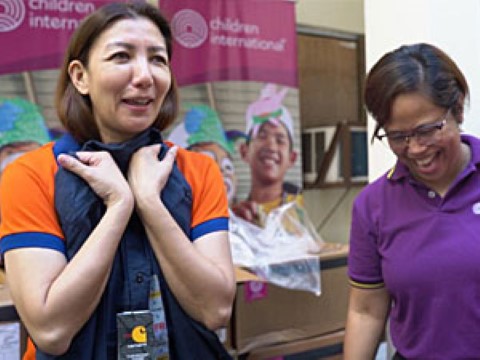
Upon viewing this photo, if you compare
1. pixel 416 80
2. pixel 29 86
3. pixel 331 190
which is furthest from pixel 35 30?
pixel 331 190

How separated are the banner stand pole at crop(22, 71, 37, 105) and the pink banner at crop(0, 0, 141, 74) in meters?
0.02

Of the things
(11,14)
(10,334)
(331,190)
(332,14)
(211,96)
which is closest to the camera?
(10,334)

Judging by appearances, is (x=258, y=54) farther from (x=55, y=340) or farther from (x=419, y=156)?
(x=55, y=340)

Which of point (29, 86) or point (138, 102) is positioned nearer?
point (138, 102)

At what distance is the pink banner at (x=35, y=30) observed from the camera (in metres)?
1.81

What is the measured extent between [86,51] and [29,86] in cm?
107

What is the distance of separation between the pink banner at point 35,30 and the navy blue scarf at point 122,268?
3.47ft

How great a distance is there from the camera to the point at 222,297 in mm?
912

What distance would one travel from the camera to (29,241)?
0.83 m

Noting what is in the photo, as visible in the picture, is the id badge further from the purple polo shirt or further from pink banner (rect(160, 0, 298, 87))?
pink banner (rect(160, 0, 298, 87))

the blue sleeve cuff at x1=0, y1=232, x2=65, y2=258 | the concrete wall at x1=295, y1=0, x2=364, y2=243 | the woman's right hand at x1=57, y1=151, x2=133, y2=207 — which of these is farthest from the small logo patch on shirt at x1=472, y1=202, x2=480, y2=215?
the concrete wall at x1=295, y1=0, x2=364, y2=243

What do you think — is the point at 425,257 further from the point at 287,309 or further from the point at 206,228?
the point at 287,309

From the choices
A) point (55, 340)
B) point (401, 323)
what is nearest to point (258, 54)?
point (401, 323)

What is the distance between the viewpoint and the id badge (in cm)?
86
